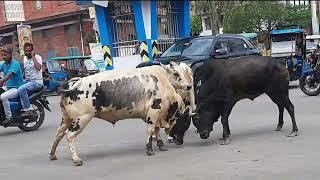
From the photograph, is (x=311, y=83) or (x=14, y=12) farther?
(x=14, y=12)

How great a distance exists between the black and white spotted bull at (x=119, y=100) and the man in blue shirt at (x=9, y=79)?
331 cm

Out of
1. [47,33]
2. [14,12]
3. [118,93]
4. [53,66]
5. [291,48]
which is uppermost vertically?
[14,12]

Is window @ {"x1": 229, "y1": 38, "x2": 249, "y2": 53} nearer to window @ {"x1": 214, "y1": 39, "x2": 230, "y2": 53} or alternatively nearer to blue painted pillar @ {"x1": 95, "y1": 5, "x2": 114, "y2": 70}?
window @ {"x1": 214, "y1": 39, "x2": 230, "y2": 53}

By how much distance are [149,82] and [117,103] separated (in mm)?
582

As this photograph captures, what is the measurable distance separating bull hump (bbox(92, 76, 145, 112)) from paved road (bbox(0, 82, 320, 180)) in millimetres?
815

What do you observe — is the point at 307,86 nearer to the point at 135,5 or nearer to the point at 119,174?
the point at 135,5

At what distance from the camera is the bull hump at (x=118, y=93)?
8.06 metres

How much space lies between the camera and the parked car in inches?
584

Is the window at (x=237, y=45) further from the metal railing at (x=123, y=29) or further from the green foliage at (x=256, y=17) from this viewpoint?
the green foliage at (x=256, y=17)

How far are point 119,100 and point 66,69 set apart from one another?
20195 mm

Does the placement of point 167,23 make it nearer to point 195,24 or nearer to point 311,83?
point 311,83

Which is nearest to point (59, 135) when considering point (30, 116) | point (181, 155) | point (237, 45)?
point (181, 155)

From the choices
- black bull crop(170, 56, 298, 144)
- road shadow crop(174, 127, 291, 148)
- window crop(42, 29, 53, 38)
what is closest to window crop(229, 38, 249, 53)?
road shadow crop(174, 127, 291, 148)

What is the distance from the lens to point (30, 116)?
1166 cm
